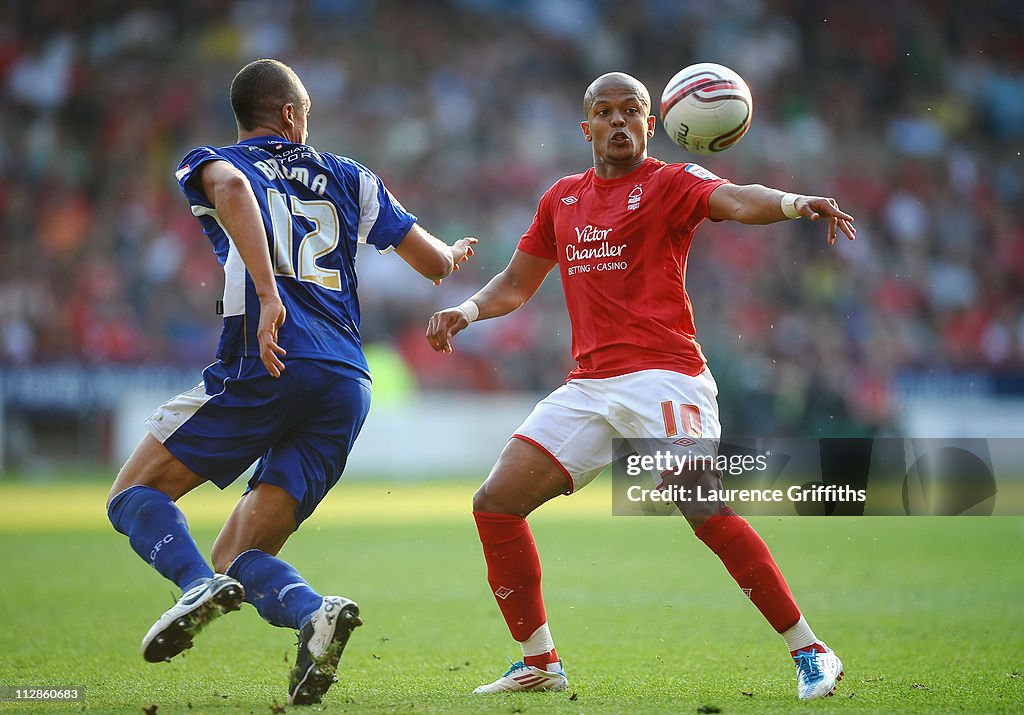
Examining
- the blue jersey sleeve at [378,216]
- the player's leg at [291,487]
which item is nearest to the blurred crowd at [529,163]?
the blue jersey sleeve at [378,216]

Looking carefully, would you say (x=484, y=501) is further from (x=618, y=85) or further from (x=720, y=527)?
(x=618, y=85)

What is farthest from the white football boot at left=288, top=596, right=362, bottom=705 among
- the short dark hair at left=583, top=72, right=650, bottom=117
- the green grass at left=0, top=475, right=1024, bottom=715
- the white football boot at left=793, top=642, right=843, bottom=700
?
the short dark hair at left=583, top=72, right=650, bottom=117

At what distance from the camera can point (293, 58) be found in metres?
23.5

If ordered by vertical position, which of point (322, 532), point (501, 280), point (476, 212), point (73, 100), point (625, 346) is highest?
point (73, 100)

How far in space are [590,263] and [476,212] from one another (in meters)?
16.6

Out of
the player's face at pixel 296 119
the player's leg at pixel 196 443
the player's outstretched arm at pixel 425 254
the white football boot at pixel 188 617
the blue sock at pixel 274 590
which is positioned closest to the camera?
the white football boot at pixel 188 617

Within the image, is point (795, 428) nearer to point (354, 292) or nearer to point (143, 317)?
point (143, 317)

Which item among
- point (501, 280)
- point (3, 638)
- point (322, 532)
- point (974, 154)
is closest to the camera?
point (501, 280)

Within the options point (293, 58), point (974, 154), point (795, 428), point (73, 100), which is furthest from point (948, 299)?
point (73, 100)

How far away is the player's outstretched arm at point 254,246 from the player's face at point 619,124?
1.48 metres

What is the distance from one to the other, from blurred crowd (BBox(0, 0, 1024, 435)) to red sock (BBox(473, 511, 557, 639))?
13197 millimetres

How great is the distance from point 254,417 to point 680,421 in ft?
5.46

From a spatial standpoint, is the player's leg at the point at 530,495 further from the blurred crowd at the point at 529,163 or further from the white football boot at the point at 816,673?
the blurred crowd at the point at 529,163

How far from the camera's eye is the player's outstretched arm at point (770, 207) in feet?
14.6
